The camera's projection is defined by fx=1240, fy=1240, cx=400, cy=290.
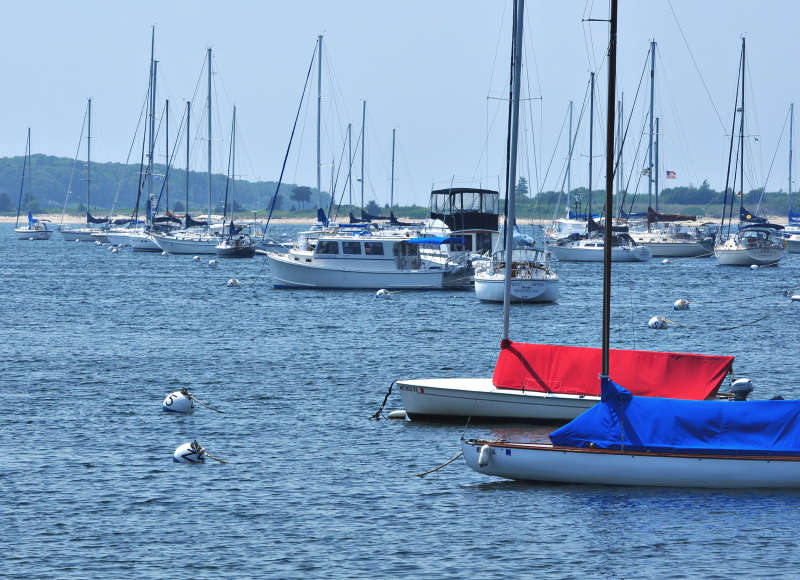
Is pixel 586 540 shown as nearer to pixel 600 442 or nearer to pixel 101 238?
pixel 600 442

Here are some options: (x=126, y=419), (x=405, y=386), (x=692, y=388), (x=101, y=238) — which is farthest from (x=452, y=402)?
(x=101, y=238)

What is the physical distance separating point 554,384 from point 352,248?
1691 inches

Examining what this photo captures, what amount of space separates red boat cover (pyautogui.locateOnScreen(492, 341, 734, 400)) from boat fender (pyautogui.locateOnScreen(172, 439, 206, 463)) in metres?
7.84

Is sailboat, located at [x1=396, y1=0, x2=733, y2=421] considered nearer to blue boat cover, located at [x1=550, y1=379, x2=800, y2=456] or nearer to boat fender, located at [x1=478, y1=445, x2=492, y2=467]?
blue boat cover, located at [x1=550, y1=379, x2=800, y2=456]

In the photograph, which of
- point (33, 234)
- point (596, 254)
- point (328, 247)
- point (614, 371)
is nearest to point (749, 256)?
point (596, 254)

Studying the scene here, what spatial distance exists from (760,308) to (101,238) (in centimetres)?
11464

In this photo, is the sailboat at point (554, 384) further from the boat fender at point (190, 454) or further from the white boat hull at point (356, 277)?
the white boat hull at point (356, 277)

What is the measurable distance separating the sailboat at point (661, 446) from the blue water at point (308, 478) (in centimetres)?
44

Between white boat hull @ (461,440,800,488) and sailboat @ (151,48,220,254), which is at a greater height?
sailboat @ (151,48,220,254)

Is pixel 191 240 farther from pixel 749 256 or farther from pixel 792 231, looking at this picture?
pixel 792 231

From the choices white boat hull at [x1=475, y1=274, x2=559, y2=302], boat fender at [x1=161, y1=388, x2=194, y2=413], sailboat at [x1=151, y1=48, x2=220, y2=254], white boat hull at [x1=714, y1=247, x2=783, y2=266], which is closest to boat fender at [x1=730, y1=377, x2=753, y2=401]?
boat fender at [x1=161, y1=388, x2=194, y2=413]

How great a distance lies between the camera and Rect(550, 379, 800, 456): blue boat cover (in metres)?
25.4

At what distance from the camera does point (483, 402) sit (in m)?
31.5

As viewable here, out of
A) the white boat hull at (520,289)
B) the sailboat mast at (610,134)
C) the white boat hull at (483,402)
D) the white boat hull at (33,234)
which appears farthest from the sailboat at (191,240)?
the sailboat mast at (610,134)
